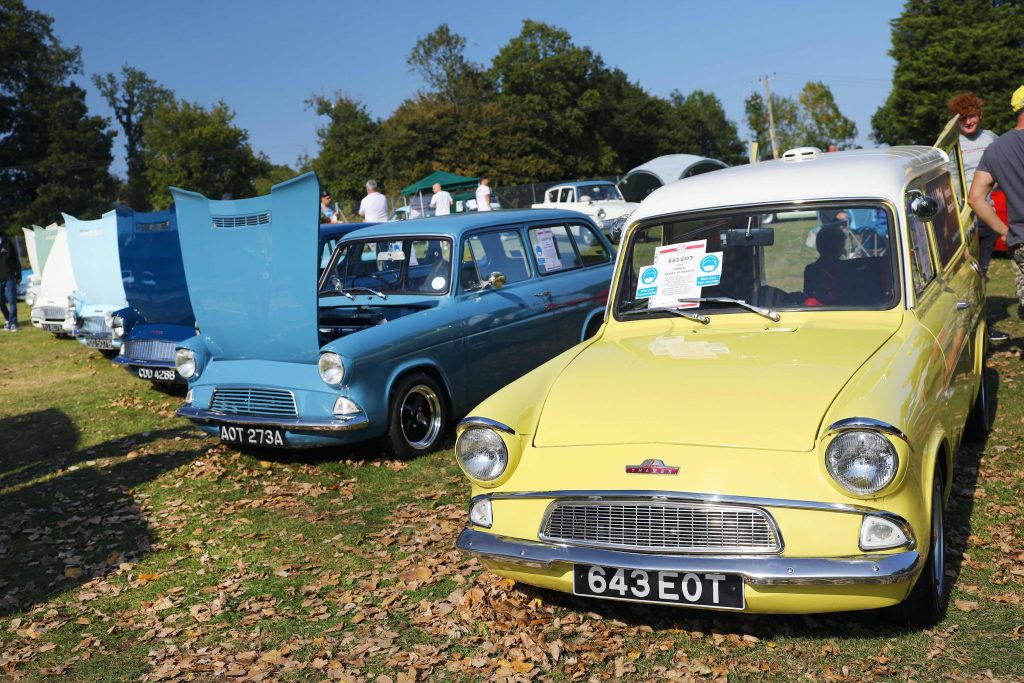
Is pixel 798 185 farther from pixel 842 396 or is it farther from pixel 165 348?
pixel 165 348

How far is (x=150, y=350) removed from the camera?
964 cm

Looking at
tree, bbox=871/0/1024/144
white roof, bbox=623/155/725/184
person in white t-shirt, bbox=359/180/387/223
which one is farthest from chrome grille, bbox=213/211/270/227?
tree, bbox=871/0/1024/144

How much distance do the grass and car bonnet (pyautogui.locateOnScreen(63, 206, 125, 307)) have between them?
4.54 m

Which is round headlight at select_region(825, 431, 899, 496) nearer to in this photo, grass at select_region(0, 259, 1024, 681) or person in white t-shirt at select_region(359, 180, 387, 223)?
grass at select_region(0, 259, 1024, 681)

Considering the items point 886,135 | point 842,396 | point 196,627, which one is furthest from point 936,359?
point 886,135

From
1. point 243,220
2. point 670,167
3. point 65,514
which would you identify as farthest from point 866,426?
point 670,167

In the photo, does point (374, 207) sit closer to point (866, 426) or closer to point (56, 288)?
point (56, 288)

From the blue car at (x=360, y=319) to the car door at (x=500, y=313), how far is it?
0.04ft

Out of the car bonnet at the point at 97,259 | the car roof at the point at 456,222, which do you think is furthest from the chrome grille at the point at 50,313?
the car roof at the point at 456,222

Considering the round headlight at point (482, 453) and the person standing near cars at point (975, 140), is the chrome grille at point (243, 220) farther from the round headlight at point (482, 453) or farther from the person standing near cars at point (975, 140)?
the person standing near cars at point (975, 140)

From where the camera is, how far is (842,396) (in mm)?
3635

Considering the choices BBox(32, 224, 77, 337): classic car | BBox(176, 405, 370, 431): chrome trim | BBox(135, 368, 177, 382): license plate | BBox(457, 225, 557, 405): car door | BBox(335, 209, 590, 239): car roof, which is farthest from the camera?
BBox(32, 224, 77, 337): classic car

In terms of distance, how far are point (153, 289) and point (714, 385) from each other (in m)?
7.71

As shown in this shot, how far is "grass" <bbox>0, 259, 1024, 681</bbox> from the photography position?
12.2 feet
